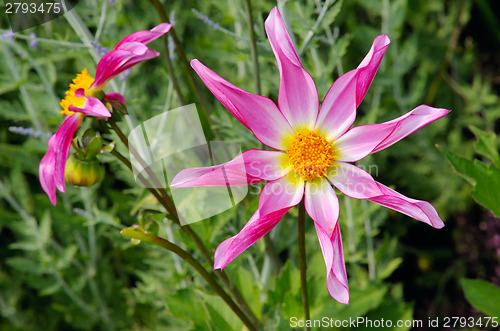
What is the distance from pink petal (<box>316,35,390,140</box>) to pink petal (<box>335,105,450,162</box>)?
1cm

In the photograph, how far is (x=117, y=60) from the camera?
634 millimetres

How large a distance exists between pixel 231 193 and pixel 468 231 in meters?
0.80

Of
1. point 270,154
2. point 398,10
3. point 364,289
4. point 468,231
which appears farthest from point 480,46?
point 270,154

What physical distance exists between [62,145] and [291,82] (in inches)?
11.2

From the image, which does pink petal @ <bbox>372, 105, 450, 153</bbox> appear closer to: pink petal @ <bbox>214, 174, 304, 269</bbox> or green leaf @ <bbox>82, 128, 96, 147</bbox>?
pink petal @ <bbox>214, 174, 304, 269</bbox>

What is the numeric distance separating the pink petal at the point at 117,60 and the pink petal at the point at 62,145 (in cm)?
5

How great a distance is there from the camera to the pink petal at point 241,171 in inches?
21.6

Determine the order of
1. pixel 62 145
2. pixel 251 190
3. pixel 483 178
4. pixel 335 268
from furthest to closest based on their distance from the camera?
pixel 251 190 → pixel 483 178 → pixel 62 145 → pixel 335 268

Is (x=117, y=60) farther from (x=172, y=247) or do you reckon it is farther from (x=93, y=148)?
(x=172, y=247)
